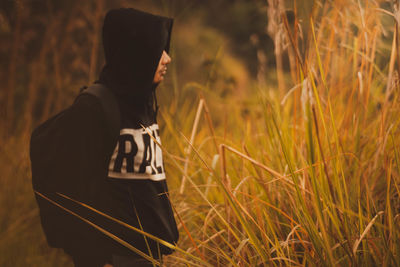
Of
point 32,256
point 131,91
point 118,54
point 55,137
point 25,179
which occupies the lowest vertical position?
point 32,256

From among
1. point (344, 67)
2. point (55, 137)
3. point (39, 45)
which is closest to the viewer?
point (55, 137)

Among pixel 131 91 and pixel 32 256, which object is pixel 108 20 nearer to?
pixel 131 91

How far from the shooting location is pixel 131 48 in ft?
4.12

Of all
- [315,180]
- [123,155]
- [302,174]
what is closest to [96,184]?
[123,155]

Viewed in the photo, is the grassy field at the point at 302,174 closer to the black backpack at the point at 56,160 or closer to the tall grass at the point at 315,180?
the tall grass at the point at 315,180

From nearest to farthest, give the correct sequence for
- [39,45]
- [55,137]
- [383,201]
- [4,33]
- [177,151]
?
[55,137] < [383,201] < [177,151] < [4,33] < [39,45]

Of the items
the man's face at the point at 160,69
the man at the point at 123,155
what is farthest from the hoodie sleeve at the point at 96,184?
the man's face at the point at 160,69

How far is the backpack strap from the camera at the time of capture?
117cm

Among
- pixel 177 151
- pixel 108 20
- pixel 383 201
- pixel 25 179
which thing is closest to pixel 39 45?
pixel 25 179

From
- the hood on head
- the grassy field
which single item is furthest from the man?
the grassy field

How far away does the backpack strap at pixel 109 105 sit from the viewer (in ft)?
3.85

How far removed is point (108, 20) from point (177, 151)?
1.11 m

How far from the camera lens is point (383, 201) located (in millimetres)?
1503

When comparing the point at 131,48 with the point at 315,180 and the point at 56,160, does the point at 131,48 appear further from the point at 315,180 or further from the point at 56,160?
the point at 315,180
